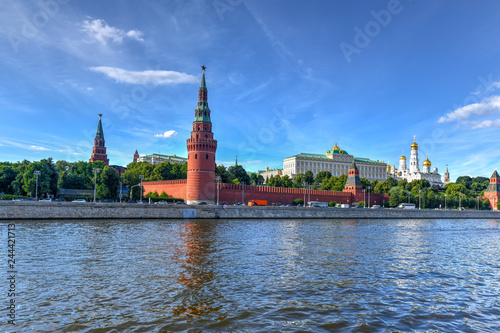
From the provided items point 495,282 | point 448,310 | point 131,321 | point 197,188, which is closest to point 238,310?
point 131,321

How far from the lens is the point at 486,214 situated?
68500mm

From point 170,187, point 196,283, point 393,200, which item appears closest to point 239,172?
point 170,187

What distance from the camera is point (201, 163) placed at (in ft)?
179

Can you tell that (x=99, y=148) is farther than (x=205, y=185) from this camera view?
Yes

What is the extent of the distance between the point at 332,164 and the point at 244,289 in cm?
11876

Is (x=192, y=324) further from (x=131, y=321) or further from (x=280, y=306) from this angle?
(x=280, y=306)

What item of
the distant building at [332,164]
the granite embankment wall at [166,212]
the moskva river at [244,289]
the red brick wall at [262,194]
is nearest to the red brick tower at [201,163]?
the red brick wall at [262,194]

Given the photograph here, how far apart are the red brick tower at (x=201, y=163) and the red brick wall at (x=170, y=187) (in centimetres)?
397

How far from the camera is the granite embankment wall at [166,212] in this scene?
3262 centimetres

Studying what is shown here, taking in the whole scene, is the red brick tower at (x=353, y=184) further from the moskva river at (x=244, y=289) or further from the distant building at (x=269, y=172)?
the distant building at (x=269, y=172)

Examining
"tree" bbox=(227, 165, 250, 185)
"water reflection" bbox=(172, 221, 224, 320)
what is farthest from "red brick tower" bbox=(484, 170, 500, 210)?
"water reflection" bbox=(172, 221, 224, 320)

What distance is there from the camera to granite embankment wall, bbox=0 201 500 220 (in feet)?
107

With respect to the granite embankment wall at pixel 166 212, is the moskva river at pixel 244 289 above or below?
below

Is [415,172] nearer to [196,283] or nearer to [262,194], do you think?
[262,194]
